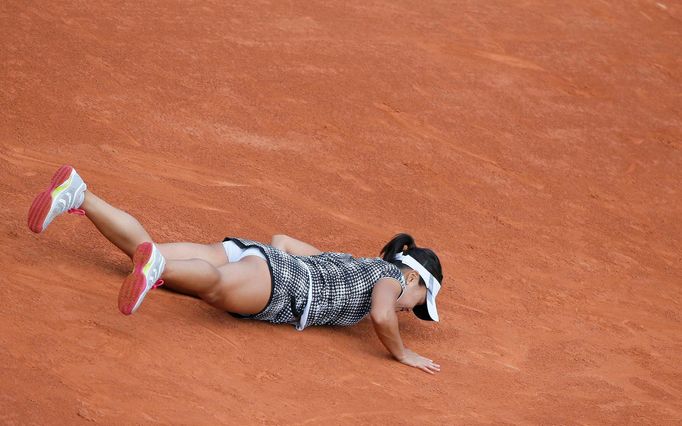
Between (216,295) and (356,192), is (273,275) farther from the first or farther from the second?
(356,192)

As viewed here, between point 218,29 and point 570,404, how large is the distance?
18.9 ft

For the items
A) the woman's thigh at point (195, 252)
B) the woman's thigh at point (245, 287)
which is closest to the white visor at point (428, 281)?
the woman's thigh at point (245, 287)

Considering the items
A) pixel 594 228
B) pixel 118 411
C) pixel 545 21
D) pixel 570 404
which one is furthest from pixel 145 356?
pixel 545 21

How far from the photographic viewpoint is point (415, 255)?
605 centimetres

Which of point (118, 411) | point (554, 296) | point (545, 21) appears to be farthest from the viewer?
point (545, 21)

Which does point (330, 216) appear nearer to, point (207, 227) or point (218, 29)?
point (207, 227)

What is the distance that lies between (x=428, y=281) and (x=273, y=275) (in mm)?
1020

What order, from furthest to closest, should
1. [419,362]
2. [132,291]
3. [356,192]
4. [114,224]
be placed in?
[356,192] → [419,362] → [114,224] → [132,291]

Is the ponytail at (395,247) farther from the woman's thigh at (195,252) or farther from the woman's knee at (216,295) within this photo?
the woman's knee at (216,295)

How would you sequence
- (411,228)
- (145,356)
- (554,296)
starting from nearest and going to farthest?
(145,356)
(554,296)
(411,228)

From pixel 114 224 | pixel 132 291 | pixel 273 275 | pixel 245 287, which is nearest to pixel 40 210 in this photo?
pixel 114 224

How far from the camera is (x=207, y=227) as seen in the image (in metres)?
6.82

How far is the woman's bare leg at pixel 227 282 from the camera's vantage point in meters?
4.96

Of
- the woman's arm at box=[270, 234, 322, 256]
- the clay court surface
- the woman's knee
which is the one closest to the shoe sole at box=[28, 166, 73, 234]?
the clay court surface
